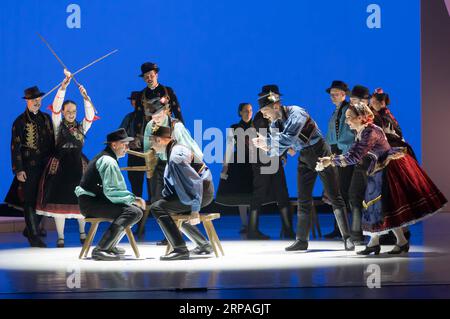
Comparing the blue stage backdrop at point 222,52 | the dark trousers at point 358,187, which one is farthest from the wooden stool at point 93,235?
the blue stage backdrop at point 222,52

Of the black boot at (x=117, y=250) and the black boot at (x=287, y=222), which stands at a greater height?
the black boot at (x=117, y=250)

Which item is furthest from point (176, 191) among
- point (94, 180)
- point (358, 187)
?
point (358, 187)

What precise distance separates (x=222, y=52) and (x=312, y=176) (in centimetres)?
416

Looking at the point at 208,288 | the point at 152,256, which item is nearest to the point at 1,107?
the point at 152,256

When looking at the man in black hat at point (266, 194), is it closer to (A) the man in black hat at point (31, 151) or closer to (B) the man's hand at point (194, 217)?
(A) the man in black hat at point (31, 151)

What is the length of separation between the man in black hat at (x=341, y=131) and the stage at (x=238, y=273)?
0.61 m

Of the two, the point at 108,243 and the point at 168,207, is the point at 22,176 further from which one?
the point at 168,207

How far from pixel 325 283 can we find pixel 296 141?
2.19m

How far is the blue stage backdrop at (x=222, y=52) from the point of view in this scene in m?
11.8

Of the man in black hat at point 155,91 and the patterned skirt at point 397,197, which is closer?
the patterned skirt at point 397,197

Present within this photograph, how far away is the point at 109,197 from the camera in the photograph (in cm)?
763

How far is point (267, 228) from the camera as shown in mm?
11047

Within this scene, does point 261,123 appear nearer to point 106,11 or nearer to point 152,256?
point 152,256
